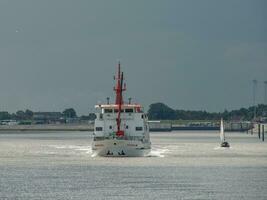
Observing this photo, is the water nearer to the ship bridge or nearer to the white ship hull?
the white ship hull

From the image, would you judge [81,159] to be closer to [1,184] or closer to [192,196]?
[1,184]

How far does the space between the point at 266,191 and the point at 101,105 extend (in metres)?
59.3

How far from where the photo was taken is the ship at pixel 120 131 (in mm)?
154000

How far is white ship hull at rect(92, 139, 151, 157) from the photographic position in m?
154

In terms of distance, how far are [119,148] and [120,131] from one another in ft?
7.76

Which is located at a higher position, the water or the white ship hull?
the white ship hull

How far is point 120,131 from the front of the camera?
154 meters

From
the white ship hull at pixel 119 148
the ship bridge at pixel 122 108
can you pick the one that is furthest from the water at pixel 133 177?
the ship bridge at pixel 122 108

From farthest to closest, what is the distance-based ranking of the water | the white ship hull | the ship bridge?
the ship bridge → the white ship hull → the water

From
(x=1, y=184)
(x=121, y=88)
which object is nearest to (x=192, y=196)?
(x=1, y=184)

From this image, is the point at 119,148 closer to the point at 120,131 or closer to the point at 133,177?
the point at 120,131

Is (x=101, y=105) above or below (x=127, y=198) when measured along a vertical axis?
above

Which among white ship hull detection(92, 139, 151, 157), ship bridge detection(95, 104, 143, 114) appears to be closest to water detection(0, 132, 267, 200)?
white ship hull detection(92, 139, 151, 157)

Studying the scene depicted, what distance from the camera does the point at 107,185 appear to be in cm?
11038
